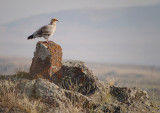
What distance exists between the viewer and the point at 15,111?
694cm

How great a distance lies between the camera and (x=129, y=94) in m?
10.3

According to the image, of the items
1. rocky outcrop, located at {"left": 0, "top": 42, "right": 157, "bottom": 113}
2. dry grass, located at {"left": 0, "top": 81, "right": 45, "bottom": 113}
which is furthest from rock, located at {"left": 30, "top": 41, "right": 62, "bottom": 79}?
dry grass, located at {"left": 0, "top": 81, "right": 45, "bottom": 113}

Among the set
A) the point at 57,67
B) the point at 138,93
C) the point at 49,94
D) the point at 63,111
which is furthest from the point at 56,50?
the point at 138,93

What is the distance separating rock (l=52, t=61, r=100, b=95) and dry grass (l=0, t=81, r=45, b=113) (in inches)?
99.4

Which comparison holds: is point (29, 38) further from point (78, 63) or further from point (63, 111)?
point (63, 111)

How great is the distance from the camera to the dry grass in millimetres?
6875

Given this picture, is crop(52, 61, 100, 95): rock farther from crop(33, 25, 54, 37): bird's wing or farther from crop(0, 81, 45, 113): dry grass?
crop(0, 81, 45, 113): dry grass

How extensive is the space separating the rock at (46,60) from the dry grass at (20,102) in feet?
6.72

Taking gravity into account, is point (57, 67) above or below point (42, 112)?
above

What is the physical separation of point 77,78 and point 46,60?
1651 millimetres

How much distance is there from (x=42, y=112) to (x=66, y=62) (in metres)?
4.08

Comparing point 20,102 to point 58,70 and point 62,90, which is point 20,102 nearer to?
→ point 62,90

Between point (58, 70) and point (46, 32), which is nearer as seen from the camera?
point (46, 32)

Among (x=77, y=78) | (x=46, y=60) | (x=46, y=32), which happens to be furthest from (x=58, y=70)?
(x=46, y=32)
